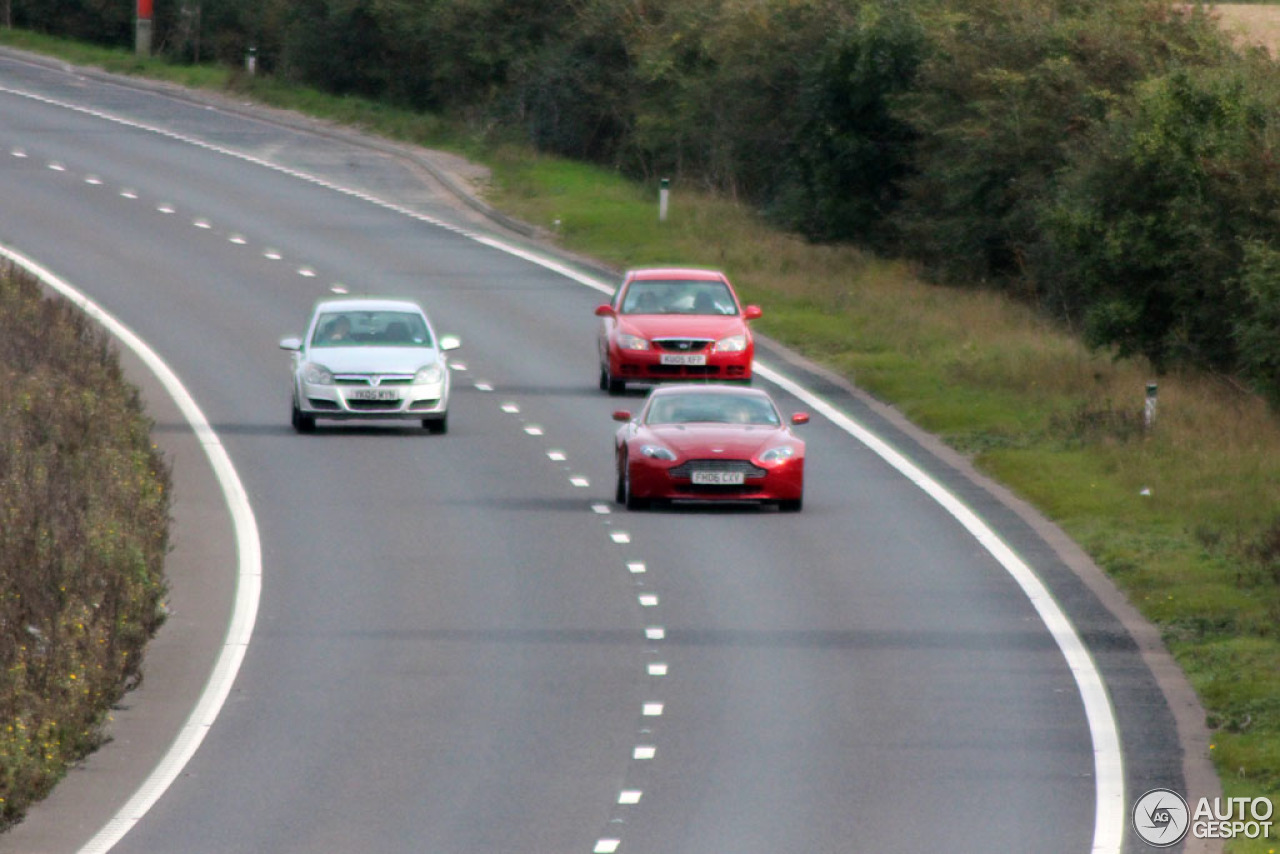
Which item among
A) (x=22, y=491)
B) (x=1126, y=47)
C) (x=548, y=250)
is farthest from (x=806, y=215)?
(x=22, y=491)

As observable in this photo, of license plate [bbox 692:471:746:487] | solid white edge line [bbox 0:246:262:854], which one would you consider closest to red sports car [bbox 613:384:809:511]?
license plate [bbox 692:471:746:487]

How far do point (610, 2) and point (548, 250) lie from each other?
16.8 m

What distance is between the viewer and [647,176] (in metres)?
57.6

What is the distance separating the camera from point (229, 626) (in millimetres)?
19812

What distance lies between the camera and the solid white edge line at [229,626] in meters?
14.6

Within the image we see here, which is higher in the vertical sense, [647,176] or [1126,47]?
[1126,47]

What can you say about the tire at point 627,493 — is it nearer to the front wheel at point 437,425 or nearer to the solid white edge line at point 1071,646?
the solid white edge line at point 1071,646

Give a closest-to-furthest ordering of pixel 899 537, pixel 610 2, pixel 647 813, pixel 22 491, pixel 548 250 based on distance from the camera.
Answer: pixel 647 813 < pixel 22 491 < pixel 899 537 < pixel 548 250 < pixel 610 2

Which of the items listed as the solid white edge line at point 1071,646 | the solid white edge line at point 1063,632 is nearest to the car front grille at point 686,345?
the solid white edge line at point 1063,632

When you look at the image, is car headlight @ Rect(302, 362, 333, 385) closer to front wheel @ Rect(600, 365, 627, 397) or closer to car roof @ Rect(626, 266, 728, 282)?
front wheel @ Rect(600, 365, 627, 397)

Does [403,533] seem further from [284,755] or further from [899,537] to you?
[284,755]

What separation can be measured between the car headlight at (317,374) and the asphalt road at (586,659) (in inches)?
30.7

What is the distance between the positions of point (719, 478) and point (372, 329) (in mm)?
7711

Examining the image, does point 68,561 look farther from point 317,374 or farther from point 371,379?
point 371,379
